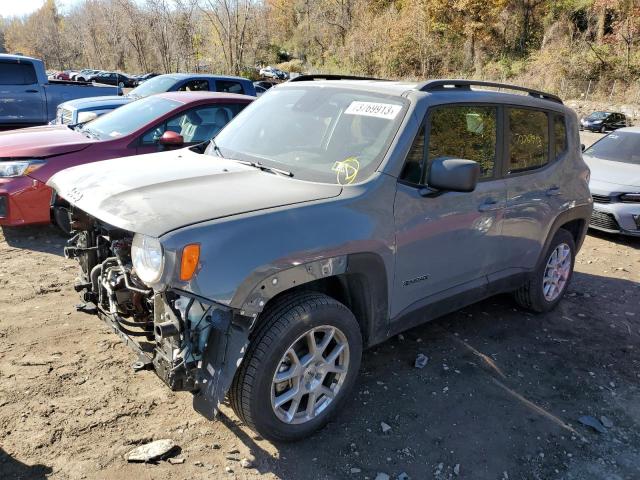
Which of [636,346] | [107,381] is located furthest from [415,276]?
[636,346]

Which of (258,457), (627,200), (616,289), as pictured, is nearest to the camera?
(258,457)

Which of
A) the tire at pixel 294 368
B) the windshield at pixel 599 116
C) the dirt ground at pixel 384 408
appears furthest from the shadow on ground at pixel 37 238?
the windshield at pixel 599 116

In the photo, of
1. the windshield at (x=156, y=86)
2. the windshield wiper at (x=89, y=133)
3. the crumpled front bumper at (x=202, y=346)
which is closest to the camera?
the crumpled front bumper at (x=202, y=346)

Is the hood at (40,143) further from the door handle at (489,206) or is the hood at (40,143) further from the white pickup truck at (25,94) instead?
the white pickup truck at (25,94)

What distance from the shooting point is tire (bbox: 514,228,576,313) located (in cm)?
458

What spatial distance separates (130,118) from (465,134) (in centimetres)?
447

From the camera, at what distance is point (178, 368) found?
2428 mm

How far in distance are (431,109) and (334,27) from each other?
59343mm

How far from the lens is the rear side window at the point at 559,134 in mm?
4500

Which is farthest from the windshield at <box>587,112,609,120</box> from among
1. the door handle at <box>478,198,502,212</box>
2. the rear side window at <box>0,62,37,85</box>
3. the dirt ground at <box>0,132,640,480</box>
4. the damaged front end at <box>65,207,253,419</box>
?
the damaged front end at <box>65,207,253,419</box>

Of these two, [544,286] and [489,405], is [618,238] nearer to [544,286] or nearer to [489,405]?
[544,286]

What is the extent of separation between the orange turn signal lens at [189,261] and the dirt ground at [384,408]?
1078 mm

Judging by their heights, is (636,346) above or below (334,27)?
below

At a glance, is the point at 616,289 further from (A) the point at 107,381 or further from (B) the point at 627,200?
(A) the point at 107,381
